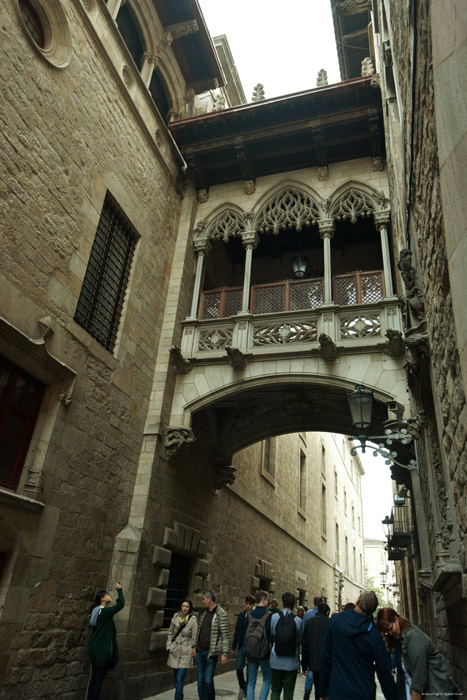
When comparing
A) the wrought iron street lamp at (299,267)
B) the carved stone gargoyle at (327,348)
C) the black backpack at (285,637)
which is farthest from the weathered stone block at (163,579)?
the wrought iron street lamp at (299,267)

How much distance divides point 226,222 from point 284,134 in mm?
2273

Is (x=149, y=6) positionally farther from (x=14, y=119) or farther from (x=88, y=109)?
(x=14, y=119)

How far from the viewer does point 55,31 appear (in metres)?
7.46

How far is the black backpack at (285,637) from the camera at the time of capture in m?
5.80

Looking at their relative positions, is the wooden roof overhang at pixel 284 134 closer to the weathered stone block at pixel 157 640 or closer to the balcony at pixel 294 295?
the balcony at pixel 294 295

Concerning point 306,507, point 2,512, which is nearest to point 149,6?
point 2,512

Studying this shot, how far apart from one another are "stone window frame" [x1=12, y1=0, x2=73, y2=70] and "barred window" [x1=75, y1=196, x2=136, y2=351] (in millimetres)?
2138

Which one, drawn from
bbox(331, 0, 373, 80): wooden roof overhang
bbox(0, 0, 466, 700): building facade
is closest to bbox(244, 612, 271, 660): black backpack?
bbox(0, 0, 466, 700): building facade

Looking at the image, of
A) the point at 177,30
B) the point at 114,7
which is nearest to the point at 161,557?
the point at 114,7

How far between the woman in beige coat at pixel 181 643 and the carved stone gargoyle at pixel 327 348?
4567mm

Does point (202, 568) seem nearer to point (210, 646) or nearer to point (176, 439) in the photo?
point (176, 439)

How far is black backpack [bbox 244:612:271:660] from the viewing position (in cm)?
616

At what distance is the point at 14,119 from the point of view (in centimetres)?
621

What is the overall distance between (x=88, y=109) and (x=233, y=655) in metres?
11.7
